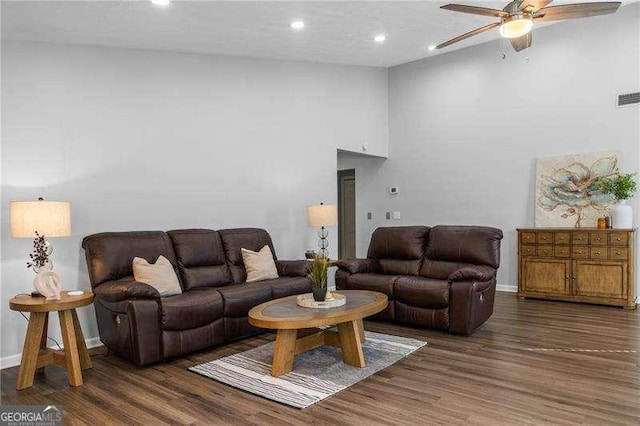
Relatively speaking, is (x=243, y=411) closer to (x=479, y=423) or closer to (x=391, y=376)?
(x=391, y=376)

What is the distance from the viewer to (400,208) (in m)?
7.71

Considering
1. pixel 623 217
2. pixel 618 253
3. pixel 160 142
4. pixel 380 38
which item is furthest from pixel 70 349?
pixel 623 217

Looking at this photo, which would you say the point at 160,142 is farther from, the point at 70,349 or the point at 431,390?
the point at 431,390

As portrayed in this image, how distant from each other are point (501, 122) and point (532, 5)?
3401 mm

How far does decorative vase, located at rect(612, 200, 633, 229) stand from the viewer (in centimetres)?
533

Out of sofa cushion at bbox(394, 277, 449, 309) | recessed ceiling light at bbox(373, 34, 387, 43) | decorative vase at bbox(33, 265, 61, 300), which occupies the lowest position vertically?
sofa cushion at bbox(394, 277, 449, 309)

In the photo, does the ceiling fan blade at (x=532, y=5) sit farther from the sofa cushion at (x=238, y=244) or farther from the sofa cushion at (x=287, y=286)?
the sofa cushion at (x=238, y=244)

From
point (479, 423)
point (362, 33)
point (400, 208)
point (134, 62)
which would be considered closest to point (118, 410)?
point (479, 423)

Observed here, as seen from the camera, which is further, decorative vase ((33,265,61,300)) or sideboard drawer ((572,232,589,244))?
sideboard drawer ((572,232,589,244))

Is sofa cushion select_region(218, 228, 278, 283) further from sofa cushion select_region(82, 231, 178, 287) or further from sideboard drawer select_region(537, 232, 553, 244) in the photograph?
sideboard drawer select_region(537, 232, 553, 244)

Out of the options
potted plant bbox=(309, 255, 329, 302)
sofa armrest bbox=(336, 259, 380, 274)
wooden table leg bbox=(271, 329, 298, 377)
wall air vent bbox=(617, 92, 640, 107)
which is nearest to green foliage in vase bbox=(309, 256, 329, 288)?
potted plant bbox=(309, 255, 329, 302)

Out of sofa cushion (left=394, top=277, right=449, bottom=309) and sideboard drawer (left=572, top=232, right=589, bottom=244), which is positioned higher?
sideboard drawer (left=572, top=232, right=589, bottom=244)

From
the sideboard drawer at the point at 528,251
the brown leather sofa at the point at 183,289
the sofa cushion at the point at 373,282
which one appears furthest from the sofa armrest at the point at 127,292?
the sideboard drawer at the point at 528,251

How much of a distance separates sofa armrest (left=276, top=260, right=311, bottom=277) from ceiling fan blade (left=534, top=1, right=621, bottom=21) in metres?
3.15
